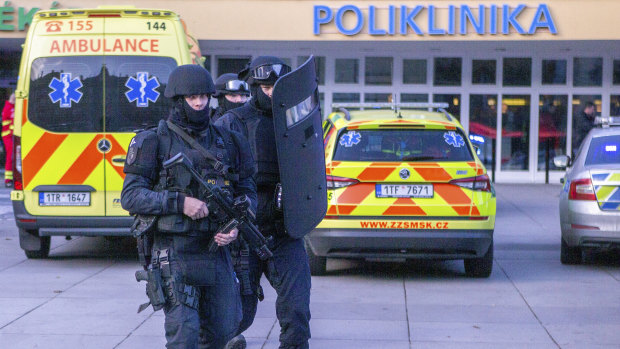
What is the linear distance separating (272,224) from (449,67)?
15772mm

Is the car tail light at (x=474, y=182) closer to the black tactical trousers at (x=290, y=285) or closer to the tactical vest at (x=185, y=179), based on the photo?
the black tactical trousers at (x=290, y=285)

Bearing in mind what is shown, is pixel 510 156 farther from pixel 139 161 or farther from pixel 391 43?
pixel 139 161

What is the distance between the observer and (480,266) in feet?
28.0

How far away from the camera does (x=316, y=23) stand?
61.0 ft

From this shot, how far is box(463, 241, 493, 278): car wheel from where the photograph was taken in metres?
8.44

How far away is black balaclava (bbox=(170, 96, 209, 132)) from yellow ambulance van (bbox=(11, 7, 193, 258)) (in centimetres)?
461

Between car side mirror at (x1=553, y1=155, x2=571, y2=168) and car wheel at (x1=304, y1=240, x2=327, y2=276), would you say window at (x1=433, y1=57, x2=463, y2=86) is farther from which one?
car wheel at (x1=304, y1=240, x2=327, y2=276)

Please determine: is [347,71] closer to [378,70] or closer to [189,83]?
[378,70]

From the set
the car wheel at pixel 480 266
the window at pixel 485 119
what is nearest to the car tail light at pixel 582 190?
the car wheel at pixel 480 266

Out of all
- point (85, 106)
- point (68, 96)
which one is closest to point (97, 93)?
point (85, 106)

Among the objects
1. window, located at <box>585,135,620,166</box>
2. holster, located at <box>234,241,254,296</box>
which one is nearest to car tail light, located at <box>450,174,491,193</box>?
window, located at <box>585,135,620,166</box>

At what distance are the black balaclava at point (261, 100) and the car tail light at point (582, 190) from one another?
4.73m

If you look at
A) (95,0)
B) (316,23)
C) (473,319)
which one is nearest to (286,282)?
(473,319)

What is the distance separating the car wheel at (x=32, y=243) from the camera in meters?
9.37
